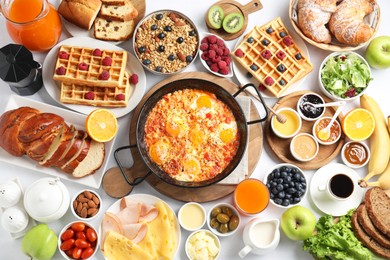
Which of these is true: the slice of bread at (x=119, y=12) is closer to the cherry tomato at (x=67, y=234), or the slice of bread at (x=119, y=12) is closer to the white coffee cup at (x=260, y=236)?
the cherry tomato at (x=67, y=234)

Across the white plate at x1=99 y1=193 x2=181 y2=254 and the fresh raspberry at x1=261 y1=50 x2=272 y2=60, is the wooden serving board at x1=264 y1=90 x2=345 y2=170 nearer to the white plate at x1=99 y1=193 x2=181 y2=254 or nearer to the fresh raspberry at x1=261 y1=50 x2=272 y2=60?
the fresh raspberry at x1=261 y1=50 x2=272 y2=60

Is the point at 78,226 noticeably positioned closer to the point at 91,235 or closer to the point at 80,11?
the point at 91,235

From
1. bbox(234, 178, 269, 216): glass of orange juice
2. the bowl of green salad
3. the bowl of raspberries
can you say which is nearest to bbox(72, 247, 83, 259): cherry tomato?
bbox(234, 178, 269, 216): glass of orange juice

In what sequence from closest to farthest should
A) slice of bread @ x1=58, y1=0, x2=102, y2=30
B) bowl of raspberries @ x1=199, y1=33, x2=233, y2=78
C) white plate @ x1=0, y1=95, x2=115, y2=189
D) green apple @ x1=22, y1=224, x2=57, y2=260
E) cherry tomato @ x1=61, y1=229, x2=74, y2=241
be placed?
1. green apple @ x1=22, y1=224, x2=57, y2=260
2. cherry tomato @ x1=61, y1=229, x2=74, y2=241
3. white plate @ x1=0, y1=95, x2=115, y2=189
4. slice of bread @ x1=58, y1=0, x2=102, y2=30
5. bowl of raspberries @ x1=199, y1=33, x2=233, y2=78

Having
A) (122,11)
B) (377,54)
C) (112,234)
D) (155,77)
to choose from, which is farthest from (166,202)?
(377,54)

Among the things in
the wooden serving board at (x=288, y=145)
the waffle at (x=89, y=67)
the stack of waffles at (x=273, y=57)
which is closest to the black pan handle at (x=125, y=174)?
the waffle at (x=89, y=67)

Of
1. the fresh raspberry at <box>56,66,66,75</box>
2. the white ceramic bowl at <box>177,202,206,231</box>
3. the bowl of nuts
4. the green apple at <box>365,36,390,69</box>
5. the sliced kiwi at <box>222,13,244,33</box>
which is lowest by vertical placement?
the bowl of nuts
